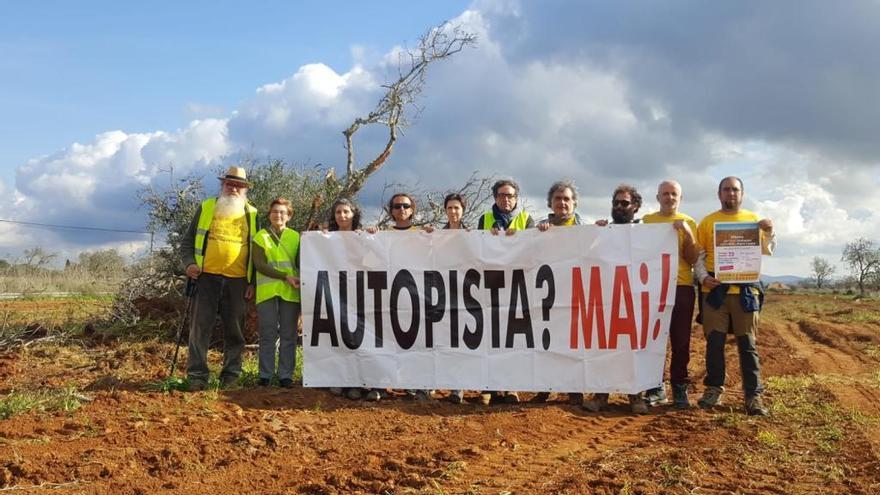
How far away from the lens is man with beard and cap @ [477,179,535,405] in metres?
6.74

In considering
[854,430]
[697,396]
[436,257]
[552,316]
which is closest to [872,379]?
[697,396]

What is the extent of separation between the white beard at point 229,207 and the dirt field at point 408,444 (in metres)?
1.78

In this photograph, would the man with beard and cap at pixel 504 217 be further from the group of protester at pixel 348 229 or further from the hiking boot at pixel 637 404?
the hiking boot at pixel 637 404

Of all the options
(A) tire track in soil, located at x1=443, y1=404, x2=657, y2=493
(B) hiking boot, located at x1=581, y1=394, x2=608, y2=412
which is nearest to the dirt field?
(A) tire track in soil, located at x1=443, y1=404, x2=657, y2=493

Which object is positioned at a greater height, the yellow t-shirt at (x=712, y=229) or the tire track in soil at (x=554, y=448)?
the yellow t-shirt at (x=712, y=229)

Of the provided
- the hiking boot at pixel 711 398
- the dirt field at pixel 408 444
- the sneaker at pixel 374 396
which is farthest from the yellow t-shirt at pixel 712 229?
the sneaker at pixel 374 396

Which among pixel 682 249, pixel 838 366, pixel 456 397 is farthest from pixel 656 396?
pixel 838 366

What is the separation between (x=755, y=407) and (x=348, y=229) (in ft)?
14.2

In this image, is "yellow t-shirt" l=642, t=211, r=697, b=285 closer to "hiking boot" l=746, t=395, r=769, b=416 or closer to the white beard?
"hiking boot" l=746, t=395, r=769, b=416

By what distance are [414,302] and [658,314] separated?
7.82 ft

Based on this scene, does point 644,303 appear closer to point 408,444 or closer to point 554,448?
point 554,448

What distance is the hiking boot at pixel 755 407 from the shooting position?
19.8ft

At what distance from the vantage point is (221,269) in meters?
6.84

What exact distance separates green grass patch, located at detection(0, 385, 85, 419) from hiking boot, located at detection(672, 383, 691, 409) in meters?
5.41
